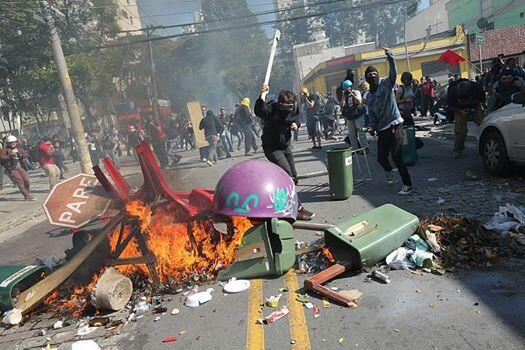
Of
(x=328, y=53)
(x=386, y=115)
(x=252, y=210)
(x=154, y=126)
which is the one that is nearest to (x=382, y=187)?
(x=386, y=115)

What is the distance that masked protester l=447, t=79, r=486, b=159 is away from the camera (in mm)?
8242

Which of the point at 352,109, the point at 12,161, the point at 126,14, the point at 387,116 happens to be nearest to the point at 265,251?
the point at 387,116

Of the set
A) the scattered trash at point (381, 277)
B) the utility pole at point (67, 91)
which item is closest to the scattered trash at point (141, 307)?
the scattered trash at point (381, 277)

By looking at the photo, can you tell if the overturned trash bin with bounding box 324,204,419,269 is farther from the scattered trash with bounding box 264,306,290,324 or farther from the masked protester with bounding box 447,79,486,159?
the masked protester with bounding box 447,79,486,159

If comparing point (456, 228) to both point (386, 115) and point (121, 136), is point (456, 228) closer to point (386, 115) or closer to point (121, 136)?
point (386, 115)

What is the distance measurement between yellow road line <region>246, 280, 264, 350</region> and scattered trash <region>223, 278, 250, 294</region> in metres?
0.07

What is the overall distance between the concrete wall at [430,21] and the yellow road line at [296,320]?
61.1 m

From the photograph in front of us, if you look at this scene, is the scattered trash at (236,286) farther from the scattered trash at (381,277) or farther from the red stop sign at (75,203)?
the red stop sign at (75,203)

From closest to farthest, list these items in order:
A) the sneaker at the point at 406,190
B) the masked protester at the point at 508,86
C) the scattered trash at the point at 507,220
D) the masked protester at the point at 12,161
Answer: the scattered trash at the point at 507,220, the sneaker at the point at 406,190, the masked protester at the point at 508,86, the masked protester at the point at 12,161

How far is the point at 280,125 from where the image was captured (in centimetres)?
624

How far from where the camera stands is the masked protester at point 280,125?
238 inches

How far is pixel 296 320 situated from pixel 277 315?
0.18 meters

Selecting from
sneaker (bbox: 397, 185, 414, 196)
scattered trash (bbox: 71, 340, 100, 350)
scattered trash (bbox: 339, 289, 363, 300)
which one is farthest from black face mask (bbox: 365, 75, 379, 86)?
scattered trash (bbox: 71, 340, 100, 350)

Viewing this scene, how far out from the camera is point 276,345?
3078 mm
